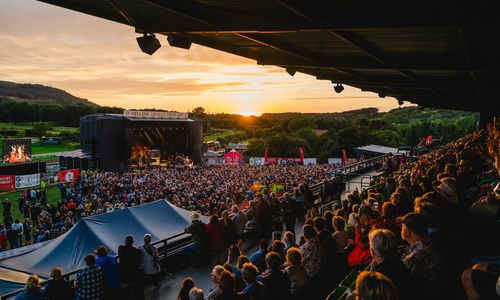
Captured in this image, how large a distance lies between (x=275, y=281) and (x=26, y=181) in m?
27.8

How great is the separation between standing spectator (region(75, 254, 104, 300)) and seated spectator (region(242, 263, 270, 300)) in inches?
114

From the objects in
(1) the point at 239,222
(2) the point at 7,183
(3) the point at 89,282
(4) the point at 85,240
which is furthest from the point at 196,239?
(2) the point at 7,183

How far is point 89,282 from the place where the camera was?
Answer: 5.43 metres

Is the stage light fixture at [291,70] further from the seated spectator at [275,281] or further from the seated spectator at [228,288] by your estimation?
the seated spectator at [228,288]

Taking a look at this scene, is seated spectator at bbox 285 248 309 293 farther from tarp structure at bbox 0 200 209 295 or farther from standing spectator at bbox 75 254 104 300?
tarp structure at bbox 0 200 209 295

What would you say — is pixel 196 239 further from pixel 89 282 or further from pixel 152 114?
pixel 152 114

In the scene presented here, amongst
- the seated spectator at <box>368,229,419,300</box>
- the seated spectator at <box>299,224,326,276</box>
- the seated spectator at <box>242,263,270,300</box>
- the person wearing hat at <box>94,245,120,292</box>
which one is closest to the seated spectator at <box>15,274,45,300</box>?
the person wearing hat at <box>94,245,120,292</box>

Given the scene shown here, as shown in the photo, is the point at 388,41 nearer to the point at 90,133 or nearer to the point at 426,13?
the point at 426,13

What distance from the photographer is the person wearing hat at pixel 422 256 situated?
306cm

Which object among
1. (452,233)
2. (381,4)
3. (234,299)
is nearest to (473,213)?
(452,233)

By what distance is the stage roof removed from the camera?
4.01 metres

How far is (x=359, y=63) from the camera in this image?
7414mm

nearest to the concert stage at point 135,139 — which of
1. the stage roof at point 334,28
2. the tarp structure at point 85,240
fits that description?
the tarp structure at point 85,240

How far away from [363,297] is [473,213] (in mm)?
3438
